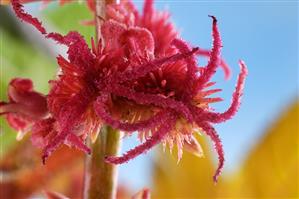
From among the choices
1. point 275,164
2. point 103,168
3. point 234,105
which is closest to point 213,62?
point 234,105

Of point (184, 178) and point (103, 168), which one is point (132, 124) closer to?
point (103, 168)

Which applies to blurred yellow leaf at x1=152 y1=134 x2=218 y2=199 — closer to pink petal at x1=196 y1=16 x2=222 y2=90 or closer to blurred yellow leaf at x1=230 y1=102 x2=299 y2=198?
blurred yellow leaf at x1=230 y1=102 x2=299 y2=198

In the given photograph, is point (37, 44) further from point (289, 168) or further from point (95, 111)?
point (95, 111)

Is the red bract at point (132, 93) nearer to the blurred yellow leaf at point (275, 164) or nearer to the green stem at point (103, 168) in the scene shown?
the green stem at point (103, 168)

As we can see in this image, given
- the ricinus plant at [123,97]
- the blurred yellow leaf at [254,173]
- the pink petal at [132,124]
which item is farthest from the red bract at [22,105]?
the blurred yellow leaf at [254,173]

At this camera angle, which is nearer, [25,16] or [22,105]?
[25,16]
